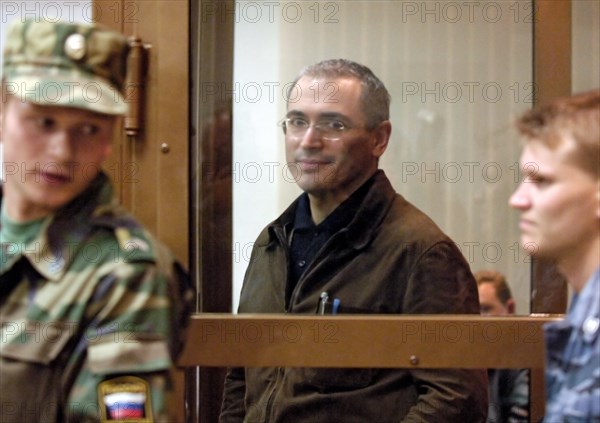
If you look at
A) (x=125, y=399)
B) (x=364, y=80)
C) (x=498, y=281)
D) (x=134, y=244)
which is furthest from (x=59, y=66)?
(x=498, y=281)

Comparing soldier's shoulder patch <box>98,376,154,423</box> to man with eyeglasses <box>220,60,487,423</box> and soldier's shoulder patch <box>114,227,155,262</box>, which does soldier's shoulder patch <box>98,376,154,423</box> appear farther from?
man with eyeglasses <box>220,60,487,423</box>

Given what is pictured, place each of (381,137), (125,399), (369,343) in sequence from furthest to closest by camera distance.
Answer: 1. (381,137)
2. (369,343)
3. (125,399)

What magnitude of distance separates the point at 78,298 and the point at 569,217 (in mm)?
669

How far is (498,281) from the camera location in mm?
1707

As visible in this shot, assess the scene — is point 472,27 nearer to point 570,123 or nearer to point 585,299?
point 570,123

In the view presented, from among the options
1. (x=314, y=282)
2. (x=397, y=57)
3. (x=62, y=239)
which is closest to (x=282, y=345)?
→ (x=314, y=282)

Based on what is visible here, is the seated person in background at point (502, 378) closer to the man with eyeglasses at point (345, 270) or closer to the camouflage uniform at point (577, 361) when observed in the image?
the man with eyeglasses at point (345, 270)

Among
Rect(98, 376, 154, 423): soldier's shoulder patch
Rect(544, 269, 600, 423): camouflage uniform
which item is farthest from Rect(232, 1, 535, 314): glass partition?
Rect(98, 376, 154, 423): soldier's shoulder patch

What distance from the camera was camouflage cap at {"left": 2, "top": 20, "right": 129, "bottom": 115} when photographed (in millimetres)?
1304

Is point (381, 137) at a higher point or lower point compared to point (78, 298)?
higher

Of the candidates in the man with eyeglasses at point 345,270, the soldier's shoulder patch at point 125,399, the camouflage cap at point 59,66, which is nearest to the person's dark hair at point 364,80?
the man with eyeglasses at point 345,270

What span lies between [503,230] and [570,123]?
42 cm

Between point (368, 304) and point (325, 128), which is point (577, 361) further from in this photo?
point (325, 128)

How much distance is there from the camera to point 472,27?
1767mm
